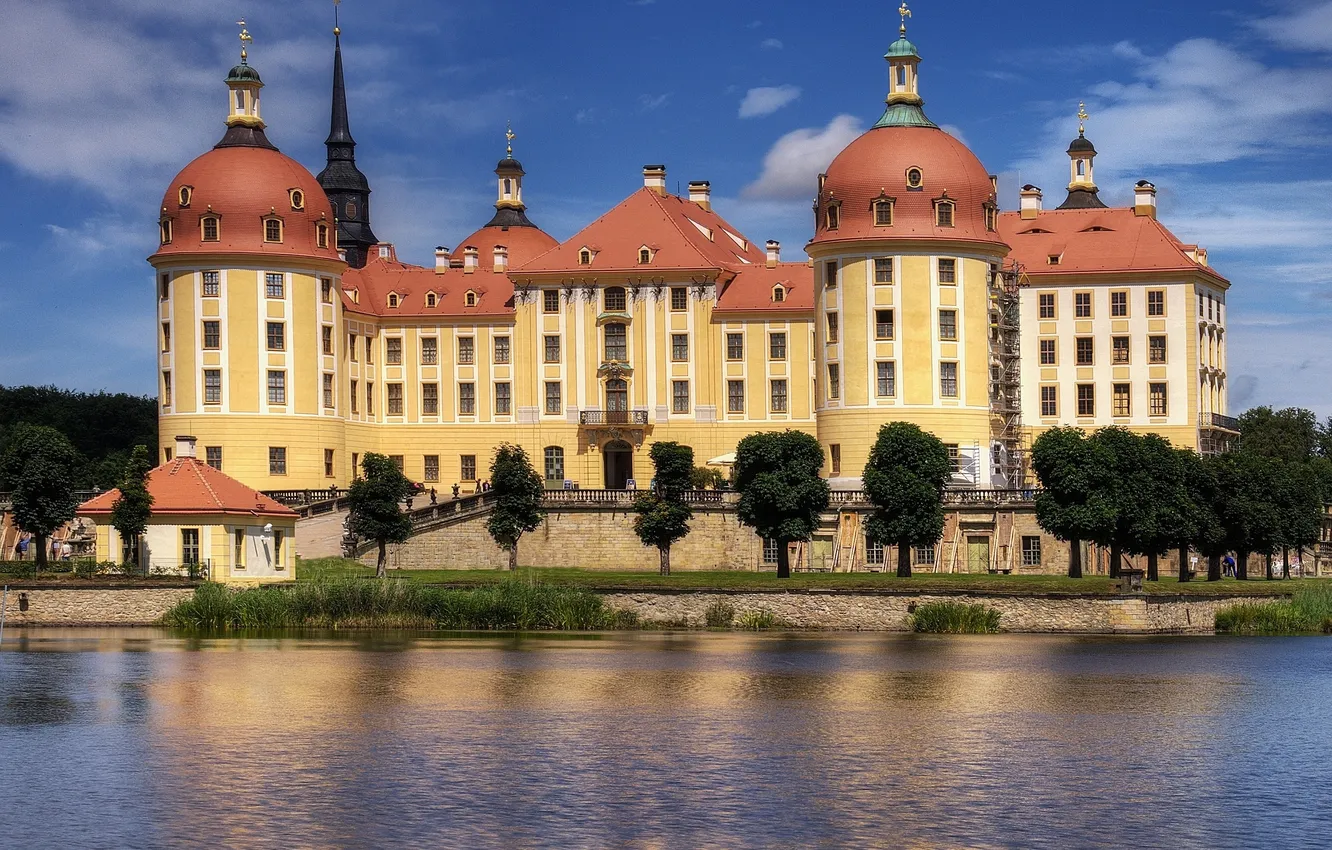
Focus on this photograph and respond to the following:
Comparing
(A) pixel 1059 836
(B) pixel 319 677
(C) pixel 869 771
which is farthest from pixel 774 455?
(A) pixel 1059 836

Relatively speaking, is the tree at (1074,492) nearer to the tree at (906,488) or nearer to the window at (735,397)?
the tree at (906,488)

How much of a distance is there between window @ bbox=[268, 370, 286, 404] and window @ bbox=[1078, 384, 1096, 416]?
109 ft

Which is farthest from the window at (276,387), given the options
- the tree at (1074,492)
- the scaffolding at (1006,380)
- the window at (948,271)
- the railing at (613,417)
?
the tree at (1074,492)

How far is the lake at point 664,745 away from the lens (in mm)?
29891

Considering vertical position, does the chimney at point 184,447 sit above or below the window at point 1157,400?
below

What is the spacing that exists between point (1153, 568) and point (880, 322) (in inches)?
750

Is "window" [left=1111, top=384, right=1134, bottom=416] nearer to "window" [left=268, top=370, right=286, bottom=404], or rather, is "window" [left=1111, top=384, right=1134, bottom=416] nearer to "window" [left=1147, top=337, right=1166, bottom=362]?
"window" [left=1147, top=337, right=1166, bottom=362]

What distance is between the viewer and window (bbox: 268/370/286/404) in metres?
90.2

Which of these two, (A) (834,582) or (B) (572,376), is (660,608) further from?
(B) (572,376)

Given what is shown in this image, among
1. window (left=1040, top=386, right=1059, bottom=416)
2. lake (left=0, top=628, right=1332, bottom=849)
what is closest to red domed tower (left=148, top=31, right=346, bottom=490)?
window (left=1040, top=386, right=1059, bottom=416)

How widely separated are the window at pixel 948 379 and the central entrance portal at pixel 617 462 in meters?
14.4

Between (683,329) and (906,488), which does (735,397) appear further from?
(906,488)

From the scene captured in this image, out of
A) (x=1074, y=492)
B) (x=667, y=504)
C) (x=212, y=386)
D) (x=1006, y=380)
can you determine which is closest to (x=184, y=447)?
(x=667, y=504)

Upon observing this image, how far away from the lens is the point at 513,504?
7694cm
